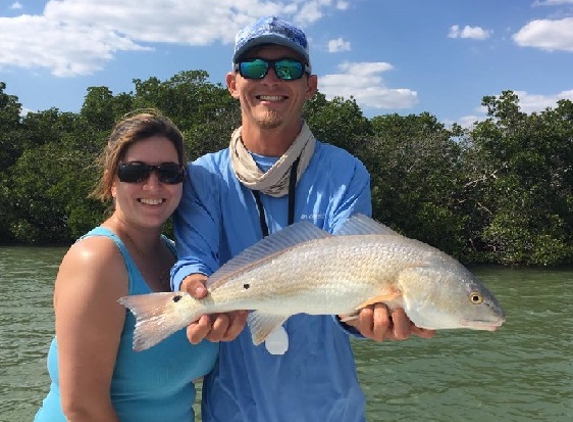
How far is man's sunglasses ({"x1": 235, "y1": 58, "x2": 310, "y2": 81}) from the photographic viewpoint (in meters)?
2.68

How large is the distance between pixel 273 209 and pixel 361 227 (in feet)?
1.46

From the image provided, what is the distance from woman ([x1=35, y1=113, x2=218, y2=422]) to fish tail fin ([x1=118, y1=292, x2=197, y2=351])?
0.52ft

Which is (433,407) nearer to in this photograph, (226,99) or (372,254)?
(372,254)

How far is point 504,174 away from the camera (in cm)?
2291

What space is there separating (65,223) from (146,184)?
2621cm

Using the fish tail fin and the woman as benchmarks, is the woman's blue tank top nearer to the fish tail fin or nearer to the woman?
the woman

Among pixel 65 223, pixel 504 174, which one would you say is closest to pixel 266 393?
pixel 504 174

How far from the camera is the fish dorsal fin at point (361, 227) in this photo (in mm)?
2451

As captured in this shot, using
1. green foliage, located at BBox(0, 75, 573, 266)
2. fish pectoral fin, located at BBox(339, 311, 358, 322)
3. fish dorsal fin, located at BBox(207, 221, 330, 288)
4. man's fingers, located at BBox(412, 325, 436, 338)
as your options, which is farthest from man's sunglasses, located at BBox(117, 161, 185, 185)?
green foliage, located at BBox(0, 75, 573, 266)

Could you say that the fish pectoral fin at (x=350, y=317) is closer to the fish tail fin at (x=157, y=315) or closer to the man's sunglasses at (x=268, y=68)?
A: the fish tail fin at (x=157, y=315)

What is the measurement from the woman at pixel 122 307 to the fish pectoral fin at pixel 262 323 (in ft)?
1.00

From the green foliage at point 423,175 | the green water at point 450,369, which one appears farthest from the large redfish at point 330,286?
the green foliage at point 423,175

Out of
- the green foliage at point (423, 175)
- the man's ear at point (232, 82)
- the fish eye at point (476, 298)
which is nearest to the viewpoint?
the fish eye at point (476, 298)

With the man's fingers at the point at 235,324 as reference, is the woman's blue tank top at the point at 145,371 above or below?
below
